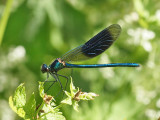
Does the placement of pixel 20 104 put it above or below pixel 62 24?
below

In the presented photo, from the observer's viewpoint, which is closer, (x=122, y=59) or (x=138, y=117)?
(x=138, y=117)

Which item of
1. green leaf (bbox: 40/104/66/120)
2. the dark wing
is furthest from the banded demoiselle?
green leaf (bbox: 40/104/66/120)

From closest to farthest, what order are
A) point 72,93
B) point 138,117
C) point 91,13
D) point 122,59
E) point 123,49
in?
1. point 72,93
2. point 138,117
3. point 122,59
4. point 123,49
5. point 91,13

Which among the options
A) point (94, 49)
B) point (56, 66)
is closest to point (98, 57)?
point (94, 49)

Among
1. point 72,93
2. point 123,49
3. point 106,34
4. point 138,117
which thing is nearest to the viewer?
point 72,93

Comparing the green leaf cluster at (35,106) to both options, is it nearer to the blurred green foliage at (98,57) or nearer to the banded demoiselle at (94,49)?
the banded demoiselle at (94,49)

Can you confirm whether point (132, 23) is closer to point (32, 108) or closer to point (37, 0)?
point (37, 0)

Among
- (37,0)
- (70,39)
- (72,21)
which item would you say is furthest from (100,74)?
(37,0)

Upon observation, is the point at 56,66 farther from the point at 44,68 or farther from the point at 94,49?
the point at 94,49
